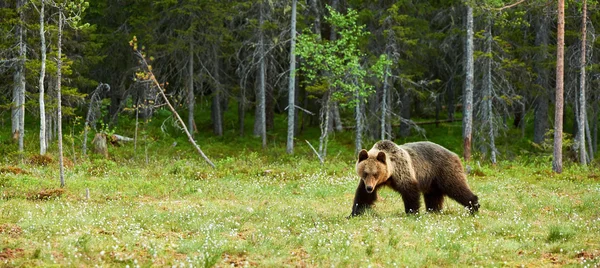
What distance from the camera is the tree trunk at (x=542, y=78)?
33531mm

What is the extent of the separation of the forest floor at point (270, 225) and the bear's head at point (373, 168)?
0.80m

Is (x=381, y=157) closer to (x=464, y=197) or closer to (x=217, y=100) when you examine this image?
(x=464, y=197)

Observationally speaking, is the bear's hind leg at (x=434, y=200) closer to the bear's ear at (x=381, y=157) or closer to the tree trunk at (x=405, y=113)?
the bear's ear at (x=381, y=157)

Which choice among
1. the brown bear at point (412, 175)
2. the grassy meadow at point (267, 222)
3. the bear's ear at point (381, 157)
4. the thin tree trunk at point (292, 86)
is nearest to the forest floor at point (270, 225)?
the grassy meadow at point (267, 222)

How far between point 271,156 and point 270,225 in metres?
19.2

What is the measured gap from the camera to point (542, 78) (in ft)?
116

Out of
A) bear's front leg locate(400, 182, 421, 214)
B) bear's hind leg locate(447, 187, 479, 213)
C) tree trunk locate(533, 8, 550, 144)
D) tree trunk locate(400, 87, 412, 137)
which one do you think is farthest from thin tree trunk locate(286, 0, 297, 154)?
bear's front leg locate(400, 182, 421, 214)

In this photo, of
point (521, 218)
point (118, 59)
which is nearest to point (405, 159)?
point (521, 218)

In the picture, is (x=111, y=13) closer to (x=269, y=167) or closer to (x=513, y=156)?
(x=269, y=167)

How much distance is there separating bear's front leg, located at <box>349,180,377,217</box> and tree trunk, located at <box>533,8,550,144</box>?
75.6 feet

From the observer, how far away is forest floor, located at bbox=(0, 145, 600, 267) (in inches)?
377

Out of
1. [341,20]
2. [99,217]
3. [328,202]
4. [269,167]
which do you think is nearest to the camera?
[99,217]

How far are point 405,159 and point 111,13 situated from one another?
30.4 meters

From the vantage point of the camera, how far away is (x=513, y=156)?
34.4 metres
